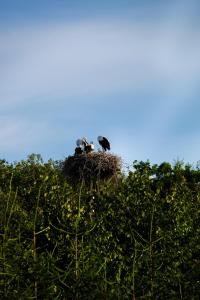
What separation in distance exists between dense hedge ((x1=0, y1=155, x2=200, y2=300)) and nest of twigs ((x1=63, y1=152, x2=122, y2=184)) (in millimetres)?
8367

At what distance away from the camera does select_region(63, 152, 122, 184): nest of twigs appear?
20.5 metres

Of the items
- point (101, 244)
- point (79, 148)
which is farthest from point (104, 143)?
point (101, 244)

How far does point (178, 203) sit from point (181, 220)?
0.40 meters

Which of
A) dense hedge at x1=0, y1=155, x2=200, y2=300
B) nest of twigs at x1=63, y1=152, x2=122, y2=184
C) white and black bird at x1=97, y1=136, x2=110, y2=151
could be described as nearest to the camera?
dense hedge at x1=0, y1=155, x2=200, y2=300

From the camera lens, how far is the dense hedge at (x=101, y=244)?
402cm

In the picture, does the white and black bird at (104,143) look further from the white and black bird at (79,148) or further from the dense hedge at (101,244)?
the dense hedge at (101,244)

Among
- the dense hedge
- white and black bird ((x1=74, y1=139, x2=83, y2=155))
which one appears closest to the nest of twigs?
white and black bird ((x1=74, y1=139, x2=83, y2=155))

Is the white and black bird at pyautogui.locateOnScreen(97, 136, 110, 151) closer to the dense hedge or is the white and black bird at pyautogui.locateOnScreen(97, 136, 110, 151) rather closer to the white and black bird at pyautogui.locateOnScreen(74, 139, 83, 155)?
the white and black bird at pyautogui.locateOnScreen(74, 139, 83, 155)

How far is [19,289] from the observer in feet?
12.7

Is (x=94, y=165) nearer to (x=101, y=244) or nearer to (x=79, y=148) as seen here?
(x=79, y=148)

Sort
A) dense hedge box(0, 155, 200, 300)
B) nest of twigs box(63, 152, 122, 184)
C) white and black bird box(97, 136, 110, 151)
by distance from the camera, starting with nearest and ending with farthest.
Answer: dense hedge box(0, 155, 200, 300) < nest of twigs box(63, 152, 122, 184) < white and black bird box(97, 136, 110, 151)

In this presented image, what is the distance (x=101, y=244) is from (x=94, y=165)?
43.5 ft

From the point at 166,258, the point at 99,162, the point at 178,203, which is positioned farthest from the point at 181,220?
the point at 99,162

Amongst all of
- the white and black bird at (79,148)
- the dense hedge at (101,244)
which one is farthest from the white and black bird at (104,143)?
the dense hedge at (101,244)
